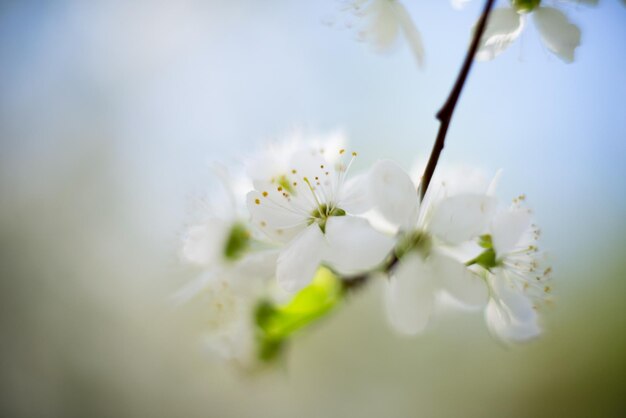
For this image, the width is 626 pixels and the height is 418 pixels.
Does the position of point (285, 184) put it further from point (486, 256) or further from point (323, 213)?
point (486, 256)

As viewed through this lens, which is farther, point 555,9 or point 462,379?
point 462,379

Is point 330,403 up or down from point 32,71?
down

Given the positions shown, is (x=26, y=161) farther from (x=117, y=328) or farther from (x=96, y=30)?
(x=117, y=328)

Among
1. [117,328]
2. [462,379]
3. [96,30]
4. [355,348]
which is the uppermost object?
[96,30]

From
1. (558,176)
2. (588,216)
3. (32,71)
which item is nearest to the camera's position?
(558,176)

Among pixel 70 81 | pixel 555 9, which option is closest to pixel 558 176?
pixel 555 9

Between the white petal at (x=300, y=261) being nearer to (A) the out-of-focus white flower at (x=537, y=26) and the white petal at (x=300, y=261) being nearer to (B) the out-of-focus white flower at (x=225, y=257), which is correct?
(B) the out-of-focus white flower at (x=225, y=257)

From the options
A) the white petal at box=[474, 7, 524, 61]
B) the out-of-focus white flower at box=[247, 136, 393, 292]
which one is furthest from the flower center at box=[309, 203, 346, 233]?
the white petal at box=[474, 7, 524, 61]
